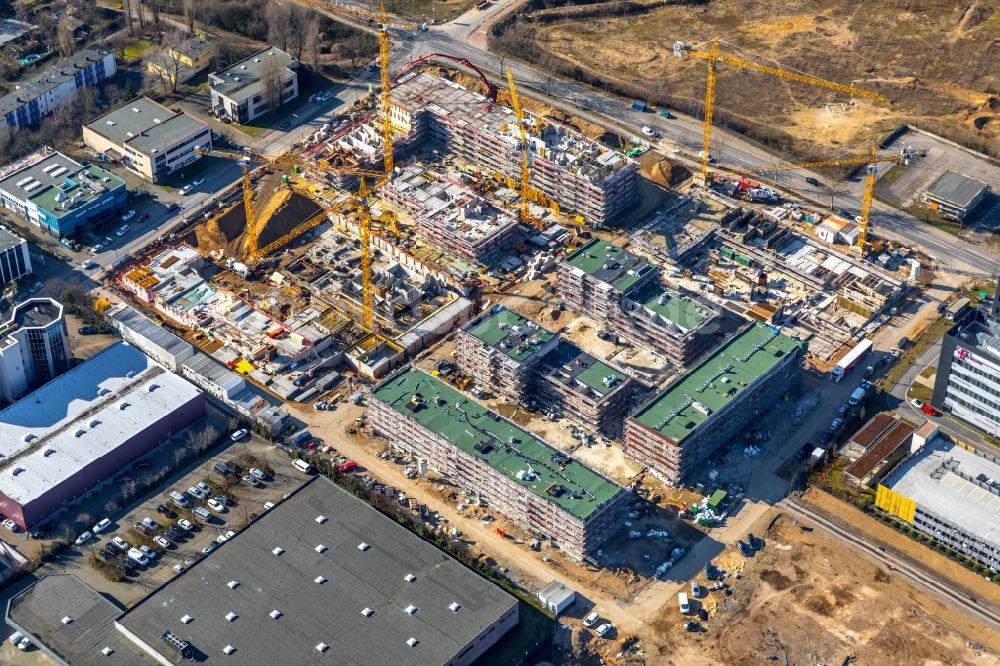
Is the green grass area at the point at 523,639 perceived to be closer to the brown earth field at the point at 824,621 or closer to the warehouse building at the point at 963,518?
the brown earth field at the point at 824,621

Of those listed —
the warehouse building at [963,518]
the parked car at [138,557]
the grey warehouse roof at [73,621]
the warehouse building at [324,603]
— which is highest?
the warehouse building at [963,518]

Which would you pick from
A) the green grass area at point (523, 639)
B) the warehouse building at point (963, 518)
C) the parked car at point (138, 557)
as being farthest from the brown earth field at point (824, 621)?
the parked car at point (138, 557)

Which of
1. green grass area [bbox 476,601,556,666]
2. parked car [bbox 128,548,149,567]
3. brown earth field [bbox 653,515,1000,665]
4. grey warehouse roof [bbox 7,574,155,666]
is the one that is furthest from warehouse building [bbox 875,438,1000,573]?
grey warehouse roof [bbox 7,574,155,666]

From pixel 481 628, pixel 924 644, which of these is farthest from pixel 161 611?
pixel 924 644

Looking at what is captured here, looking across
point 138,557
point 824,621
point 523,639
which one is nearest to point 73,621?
point 138,557

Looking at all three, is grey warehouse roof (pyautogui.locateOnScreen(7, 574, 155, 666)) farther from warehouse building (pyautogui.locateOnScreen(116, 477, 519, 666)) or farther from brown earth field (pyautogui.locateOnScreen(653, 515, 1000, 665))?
brown earth field (pyautogui.locateOnScreen(653, 515, 1000, 665))
